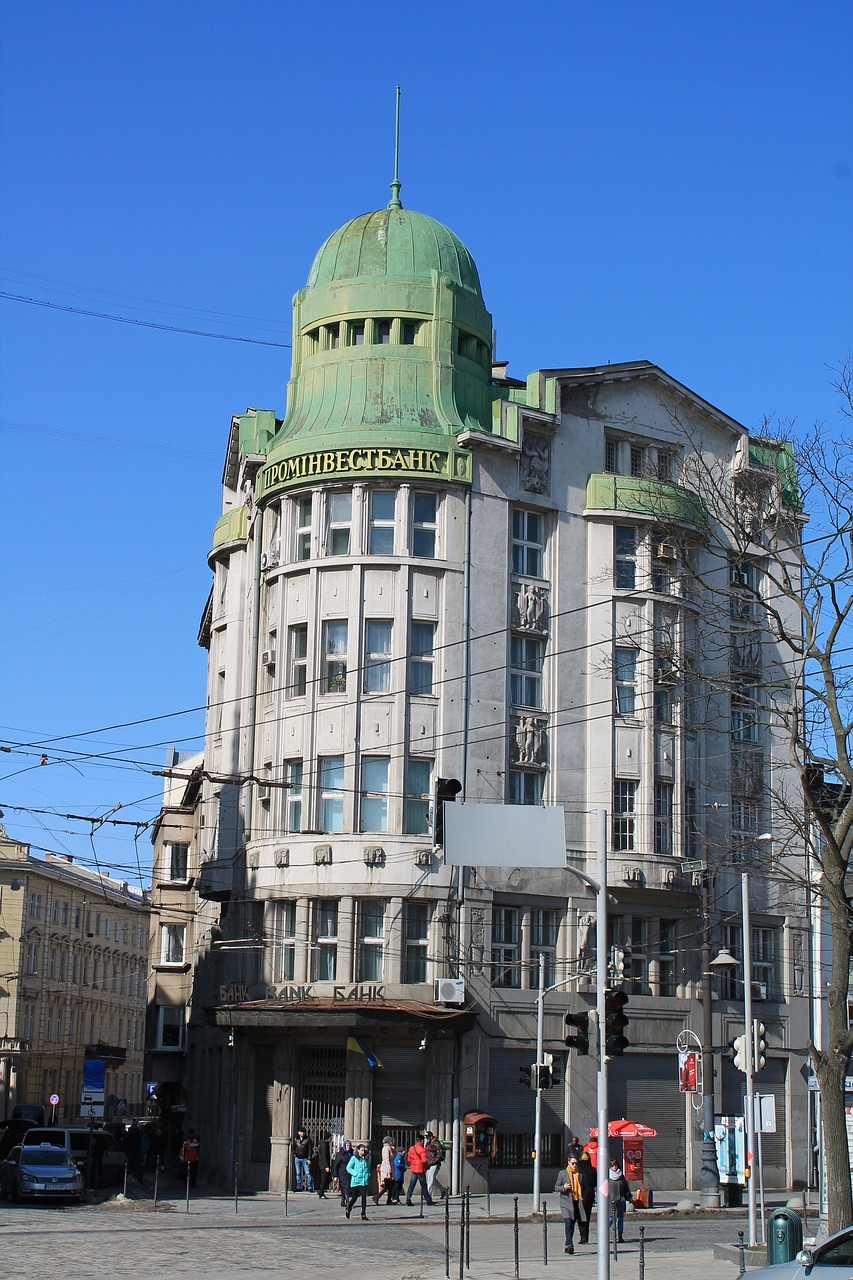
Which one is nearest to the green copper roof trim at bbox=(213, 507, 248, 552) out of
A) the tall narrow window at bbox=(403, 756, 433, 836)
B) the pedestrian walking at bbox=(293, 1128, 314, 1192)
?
the tall narrow window at bbox=(403, 756, 433, 836)

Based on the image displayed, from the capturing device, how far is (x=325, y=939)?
4634cm

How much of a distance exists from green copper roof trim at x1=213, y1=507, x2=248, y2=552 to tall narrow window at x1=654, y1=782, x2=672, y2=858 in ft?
55.0

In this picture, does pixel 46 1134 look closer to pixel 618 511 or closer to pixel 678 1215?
pixel 678 1215

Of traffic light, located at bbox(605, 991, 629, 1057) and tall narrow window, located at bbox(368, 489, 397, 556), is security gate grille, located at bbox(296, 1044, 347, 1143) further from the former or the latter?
traffic light, located at bbox(605, 991, 629, 1057)

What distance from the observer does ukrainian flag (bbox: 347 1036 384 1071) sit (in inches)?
1741

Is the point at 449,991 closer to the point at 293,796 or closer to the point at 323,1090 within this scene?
the point at 323,1090

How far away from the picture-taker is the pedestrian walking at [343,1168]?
37.5 meters

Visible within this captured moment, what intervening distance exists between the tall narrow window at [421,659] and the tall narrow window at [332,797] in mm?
3218

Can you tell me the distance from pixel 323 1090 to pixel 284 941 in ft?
14.4

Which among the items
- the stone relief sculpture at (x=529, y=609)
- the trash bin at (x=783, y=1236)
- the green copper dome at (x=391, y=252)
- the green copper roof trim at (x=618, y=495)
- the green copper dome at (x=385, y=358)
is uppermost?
the green copper dome at (x=391, y=252)

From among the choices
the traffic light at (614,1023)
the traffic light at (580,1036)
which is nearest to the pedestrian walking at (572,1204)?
the traffic light at (580,1036)

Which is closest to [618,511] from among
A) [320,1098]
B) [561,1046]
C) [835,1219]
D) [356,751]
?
[356,751]

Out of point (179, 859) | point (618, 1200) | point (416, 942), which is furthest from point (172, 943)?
point (618, 1200)

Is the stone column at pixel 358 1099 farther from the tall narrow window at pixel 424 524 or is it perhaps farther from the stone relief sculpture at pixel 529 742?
the tall narrow window at pixel 424 524
